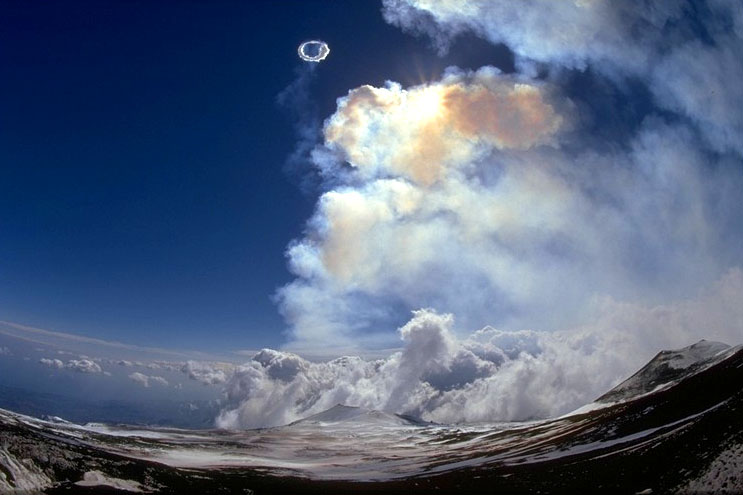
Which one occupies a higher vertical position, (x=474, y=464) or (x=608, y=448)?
(x=608, y=448)

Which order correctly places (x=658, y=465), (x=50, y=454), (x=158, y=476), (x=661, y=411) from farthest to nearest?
1. (x=661, y=411)
2. (x=158, y=476)
3. (x=50, y=454)
4. (x=658, y=465)

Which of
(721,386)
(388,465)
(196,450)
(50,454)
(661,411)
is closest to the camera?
(50,454)

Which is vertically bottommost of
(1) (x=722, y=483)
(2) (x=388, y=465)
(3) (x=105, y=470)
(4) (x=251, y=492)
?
(2) (x=388, y=465)

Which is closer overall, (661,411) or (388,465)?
(661,411)

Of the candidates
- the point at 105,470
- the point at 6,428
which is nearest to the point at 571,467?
the point at 105,470

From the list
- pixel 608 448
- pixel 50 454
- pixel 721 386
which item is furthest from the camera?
pixel 721 386

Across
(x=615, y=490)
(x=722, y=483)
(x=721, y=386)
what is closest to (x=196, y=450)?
(x=615, y=490)

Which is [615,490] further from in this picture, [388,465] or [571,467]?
[388,465]

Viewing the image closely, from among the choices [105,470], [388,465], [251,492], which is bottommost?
[388,465]

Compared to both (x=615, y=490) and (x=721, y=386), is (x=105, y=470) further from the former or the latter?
(x=721, y=386)

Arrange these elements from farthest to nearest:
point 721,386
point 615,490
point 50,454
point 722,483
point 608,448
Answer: point 721,386, point 608,448, point 50,454, point 615,490, point 722,483
